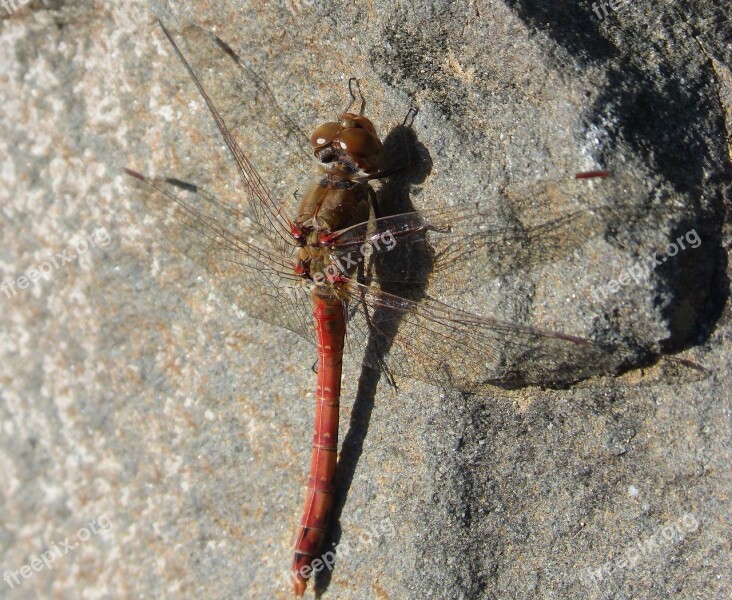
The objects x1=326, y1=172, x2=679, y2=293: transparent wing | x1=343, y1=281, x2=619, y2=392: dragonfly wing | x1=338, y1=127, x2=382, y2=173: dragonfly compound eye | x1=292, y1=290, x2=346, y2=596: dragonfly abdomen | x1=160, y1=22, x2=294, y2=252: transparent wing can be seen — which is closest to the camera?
x1=326, y1=172, x2=679, y2=293: transparent wing

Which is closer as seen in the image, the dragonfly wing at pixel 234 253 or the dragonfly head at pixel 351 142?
the dragonfly head at pixel 351 142

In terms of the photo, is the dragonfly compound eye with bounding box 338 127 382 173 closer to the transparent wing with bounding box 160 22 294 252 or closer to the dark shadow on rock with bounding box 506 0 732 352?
the transparent wing with bounding box 160 22 294 252

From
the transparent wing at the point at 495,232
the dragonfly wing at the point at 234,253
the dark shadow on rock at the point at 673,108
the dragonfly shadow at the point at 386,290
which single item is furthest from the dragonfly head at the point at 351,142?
the dark shadow on rock at the point at 673,108

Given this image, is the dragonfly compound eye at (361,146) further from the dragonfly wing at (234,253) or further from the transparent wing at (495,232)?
the dragonfly wing at (234,253)

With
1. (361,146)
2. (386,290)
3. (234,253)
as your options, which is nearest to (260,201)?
(234,253)

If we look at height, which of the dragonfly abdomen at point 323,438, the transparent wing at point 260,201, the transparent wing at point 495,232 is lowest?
the dragonfly abdomen at point 323,438

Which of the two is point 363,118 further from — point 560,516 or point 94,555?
point 94,555

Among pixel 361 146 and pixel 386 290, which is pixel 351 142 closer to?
pixel 361 146

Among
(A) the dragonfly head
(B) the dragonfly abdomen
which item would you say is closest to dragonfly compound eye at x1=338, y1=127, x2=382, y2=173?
(A) the dragonfly head
